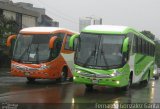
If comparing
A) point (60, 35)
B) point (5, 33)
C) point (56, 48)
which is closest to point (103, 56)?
point (56, 48)

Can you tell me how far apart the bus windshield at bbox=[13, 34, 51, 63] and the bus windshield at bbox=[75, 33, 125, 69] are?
367 centimetres

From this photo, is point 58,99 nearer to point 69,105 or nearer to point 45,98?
point 45,98

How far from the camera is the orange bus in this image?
22.5 m

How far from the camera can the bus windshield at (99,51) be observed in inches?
751

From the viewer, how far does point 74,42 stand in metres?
20.6

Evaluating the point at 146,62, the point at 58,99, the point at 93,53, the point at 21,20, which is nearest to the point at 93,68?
the point at 93,53

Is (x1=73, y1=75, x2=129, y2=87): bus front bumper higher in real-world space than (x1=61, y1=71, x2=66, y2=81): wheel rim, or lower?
higher

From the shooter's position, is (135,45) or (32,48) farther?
(32,48)

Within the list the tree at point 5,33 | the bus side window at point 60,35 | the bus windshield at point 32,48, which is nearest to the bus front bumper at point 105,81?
the bus windshield at point 32,48

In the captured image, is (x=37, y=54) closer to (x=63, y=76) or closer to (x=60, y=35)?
(x=60, y=35)

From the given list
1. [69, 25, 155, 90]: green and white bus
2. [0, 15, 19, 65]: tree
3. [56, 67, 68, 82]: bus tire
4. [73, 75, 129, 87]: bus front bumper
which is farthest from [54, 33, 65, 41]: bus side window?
[0, 15, 19, 65]: tree

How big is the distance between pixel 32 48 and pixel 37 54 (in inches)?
18.1

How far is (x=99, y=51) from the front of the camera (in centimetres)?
1922

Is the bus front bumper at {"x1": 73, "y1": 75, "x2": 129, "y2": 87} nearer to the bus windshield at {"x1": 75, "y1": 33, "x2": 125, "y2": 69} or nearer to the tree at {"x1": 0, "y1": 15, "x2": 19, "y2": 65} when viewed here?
the bus windshield at {"x1": 75, "y1": 33, "x2": 125, "y2": 69}
